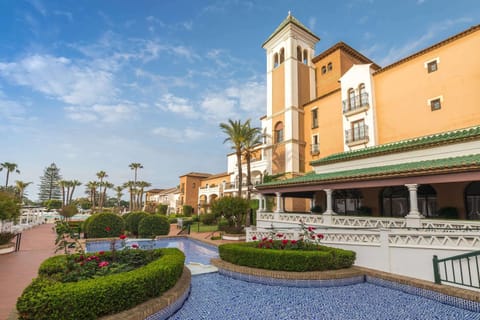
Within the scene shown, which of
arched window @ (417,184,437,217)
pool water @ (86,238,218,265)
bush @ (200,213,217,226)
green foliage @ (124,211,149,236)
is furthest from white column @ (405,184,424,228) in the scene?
bush @ (200,213,217,226)

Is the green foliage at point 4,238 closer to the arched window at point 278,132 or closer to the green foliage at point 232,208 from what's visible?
the green foliage at point 232,208

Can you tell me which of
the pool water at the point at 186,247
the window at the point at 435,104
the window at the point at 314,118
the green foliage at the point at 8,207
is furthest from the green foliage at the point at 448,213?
the green foliage at the point at 8,207

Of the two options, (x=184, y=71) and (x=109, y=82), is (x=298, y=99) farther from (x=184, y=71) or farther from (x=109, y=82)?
(x=109, y=82)

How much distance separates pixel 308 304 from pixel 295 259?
182 centimetres

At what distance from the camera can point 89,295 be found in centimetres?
429

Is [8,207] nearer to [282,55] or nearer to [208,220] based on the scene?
[208,220]

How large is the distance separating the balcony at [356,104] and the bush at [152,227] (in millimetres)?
18965

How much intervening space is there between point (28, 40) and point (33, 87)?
270 cm

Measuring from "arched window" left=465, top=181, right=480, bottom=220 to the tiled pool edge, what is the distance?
8188 mm

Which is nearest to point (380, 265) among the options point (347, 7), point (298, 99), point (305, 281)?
point (305, 281)

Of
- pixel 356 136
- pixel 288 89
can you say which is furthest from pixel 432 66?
pixel 288 89

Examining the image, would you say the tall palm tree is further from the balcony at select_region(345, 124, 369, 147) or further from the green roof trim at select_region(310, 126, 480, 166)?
the green roof trim at select_region(310, 126, 480, 166)

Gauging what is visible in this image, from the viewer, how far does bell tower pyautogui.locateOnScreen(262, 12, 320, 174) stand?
91.9 feet

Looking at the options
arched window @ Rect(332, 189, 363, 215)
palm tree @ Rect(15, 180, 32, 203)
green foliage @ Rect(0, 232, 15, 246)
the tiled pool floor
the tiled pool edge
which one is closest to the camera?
the tiled pool floor
